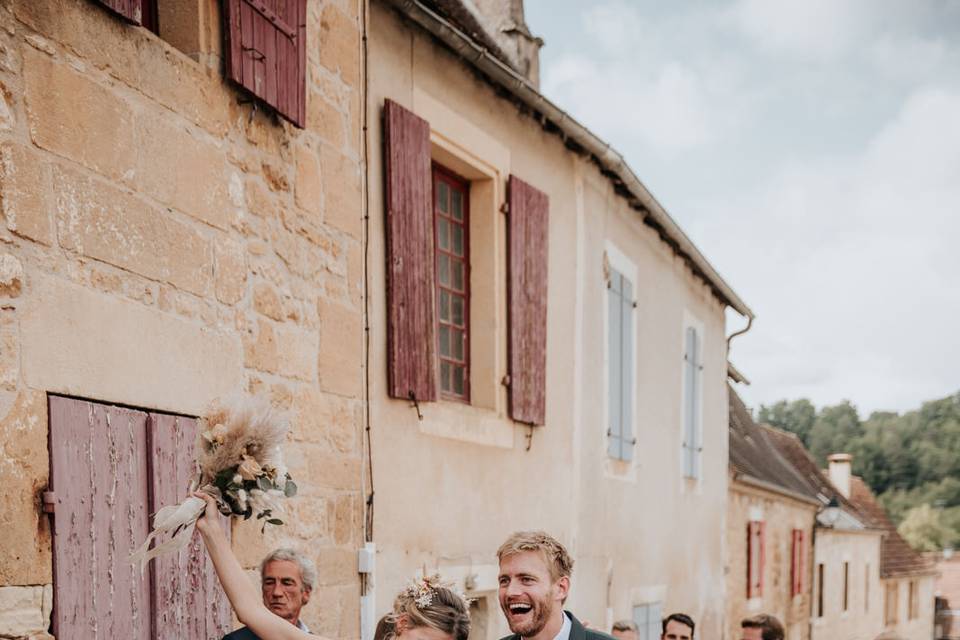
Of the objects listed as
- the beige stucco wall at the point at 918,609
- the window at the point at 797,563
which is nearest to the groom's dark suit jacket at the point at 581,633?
the window at the point at 797,563

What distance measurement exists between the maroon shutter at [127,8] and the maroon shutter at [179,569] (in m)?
1.31

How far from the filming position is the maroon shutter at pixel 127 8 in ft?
12.4

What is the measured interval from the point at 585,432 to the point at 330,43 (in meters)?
4.74

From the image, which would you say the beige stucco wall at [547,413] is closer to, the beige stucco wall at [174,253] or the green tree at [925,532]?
the beige stucco wall at [174,253]

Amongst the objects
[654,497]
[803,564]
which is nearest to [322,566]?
[654,497]

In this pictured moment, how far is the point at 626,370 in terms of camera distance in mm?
10508

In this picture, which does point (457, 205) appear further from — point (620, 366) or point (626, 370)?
point (626, 370)

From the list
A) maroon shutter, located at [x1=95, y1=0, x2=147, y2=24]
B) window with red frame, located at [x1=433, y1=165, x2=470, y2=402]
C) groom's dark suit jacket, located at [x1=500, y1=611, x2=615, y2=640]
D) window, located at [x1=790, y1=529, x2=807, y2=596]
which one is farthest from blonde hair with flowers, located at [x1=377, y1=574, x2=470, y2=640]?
window, located at [x1=790, y1=529, x2=807, y2=596]

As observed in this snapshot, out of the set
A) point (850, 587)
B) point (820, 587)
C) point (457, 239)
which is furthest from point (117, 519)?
point (850, 587)

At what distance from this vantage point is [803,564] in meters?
21.1

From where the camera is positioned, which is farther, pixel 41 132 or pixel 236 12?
pixel 236 12

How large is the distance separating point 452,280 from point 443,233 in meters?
0.31

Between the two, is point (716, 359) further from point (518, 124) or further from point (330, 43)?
point (330, 43)

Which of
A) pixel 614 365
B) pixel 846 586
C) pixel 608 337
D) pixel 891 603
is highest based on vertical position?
pixel 891 603
